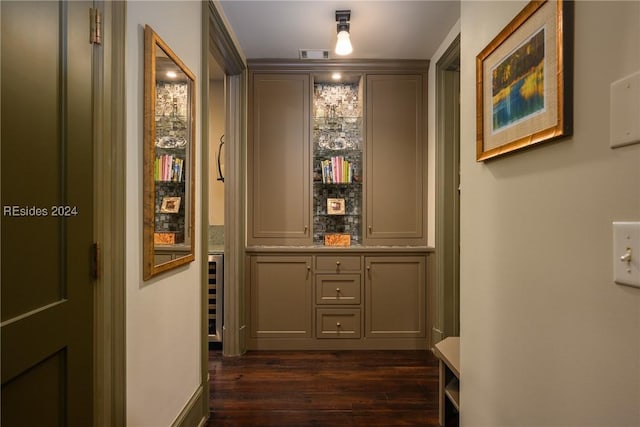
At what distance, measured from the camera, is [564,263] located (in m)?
0.81

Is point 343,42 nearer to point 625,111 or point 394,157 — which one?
point 394,157

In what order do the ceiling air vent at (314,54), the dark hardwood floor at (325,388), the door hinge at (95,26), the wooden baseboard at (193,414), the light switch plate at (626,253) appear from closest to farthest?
the light switch plate at (626,253)
the door hinge at (95,26)
the wooden baseboard at (193,414)
the dark hardwood floor at (325,388)
the ceiling air vent at (314,54)

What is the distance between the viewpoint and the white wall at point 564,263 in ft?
2.17

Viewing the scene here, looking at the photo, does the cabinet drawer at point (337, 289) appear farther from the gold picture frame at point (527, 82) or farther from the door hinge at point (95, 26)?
the door hinge at point (95, 26)

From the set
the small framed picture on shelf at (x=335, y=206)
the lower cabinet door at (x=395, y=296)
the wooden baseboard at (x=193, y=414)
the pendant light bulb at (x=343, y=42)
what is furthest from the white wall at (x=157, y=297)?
the lower cabinet door at (x=395, y=296)

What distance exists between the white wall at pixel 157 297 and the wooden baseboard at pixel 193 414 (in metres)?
0.04

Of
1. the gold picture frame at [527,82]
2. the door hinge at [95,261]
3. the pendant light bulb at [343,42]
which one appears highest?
the pendant light bulb at [343,42]

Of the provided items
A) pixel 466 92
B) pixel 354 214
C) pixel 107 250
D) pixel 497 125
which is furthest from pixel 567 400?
pixel 354 214

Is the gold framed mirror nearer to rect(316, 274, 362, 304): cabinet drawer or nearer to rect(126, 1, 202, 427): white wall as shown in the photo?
rect(126, 1, 202, 427): white wall

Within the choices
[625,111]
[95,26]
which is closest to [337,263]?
[95,26]

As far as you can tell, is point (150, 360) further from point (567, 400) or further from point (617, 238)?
point (617, 238)

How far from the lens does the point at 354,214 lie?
3.41m

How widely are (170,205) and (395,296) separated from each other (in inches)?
88.3

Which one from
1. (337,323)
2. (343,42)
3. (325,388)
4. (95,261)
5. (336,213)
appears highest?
(343,42)
